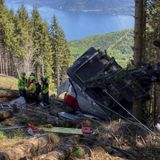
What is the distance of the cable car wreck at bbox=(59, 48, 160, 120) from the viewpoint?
49.0ft

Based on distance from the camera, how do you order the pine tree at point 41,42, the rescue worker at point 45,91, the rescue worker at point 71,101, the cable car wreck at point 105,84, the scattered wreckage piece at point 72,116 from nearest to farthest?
the cable car wreck at point 105,84 → the scattered wreckage piece at point 72,116 → the rescue worker at point 71,101 → the rescue worker at point 45,91 → the pine tree at point 41,42

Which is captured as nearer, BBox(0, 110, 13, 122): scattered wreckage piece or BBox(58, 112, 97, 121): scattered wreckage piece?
BBox(0, 110, 13, 122): scattered wreckage piece

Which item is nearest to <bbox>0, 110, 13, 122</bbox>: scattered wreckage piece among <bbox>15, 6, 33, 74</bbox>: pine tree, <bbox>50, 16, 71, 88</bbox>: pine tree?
<bbox>15, 6, 33, 74</bbox>: pine tree

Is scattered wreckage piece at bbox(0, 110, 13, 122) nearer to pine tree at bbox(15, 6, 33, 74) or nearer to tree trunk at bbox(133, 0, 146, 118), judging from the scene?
tree trunk at bbox(133, 0, 146, 118)

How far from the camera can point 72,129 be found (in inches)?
535

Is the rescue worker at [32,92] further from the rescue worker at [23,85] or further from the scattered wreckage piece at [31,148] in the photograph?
the scattered wreckage piece at [31,148]

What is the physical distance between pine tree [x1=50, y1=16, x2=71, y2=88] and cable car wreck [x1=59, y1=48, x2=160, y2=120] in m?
62.0

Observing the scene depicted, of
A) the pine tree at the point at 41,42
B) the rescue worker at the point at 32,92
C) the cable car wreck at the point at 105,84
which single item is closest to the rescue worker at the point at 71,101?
the cable car wreck at the point at 105,84

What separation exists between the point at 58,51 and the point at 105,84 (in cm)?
6753

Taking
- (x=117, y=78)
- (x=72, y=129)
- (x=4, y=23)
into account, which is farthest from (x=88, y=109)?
(x=4, y=23)

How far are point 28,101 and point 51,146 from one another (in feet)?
29.0

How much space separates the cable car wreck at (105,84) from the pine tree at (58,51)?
61962 millimetres

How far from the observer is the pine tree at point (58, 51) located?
82.2m

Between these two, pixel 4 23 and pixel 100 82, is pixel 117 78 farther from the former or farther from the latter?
pixel 4 23
